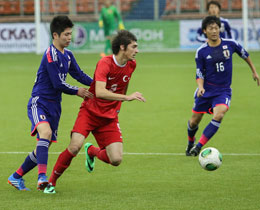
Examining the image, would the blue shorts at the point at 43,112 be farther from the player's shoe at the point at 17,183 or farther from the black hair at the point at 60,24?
the black hair at the point at 60,24

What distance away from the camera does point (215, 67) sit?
8.34 m

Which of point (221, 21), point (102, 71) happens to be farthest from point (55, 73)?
point (221, 21)

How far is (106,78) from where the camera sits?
6.39m

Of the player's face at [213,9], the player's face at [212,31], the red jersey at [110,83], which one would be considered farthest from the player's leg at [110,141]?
the player's face at [213,9]

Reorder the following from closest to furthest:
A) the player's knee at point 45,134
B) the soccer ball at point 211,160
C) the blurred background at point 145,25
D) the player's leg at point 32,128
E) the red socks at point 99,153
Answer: the player's knee at point 45,134
the player's leg at point 32,128
the red socks at point 99,153
the soccer ball at point 211,160
the blurred background at point 145,25

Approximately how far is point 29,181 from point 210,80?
110 inches

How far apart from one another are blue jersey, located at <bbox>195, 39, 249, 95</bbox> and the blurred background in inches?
705

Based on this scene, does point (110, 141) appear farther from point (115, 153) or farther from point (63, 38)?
point (63, 38)

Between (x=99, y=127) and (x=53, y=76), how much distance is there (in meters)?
0.73

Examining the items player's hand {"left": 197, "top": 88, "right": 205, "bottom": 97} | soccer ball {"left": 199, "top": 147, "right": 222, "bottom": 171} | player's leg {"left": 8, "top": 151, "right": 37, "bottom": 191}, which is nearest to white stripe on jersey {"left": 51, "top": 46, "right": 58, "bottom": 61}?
player's leg {"left": 8, "top": 151, "right": 37, "bottom": 191}

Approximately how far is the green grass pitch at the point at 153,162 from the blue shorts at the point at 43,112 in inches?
26.0

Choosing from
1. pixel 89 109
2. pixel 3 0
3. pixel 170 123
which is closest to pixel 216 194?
pixel 89 109

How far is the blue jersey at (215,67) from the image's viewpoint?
27.3ft

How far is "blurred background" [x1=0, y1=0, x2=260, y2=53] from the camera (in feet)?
88.1
